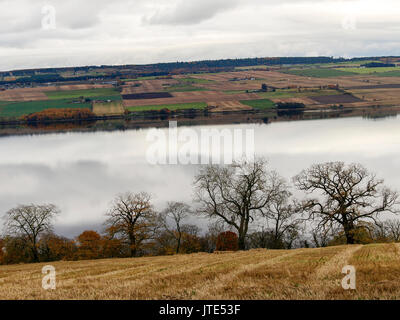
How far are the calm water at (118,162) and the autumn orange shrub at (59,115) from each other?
25.2 metres

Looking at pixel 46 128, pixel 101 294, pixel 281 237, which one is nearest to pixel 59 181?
pixel 281 237

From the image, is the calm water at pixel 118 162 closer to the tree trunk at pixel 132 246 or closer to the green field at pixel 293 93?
the tree trunk at pixel 132 246

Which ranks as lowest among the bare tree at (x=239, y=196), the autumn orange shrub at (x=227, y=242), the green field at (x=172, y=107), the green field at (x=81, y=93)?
the autumn orange shrub at (x=227, y=242)

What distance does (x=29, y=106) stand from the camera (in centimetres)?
11900

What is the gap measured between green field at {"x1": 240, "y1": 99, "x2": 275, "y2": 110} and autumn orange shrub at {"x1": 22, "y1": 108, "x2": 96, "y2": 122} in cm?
4219

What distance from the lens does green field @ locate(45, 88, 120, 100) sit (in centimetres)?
13438

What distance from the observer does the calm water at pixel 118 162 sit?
40.9 metres

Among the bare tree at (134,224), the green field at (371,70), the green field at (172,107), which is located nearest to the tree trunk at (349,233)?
the bare tree at (134,224)

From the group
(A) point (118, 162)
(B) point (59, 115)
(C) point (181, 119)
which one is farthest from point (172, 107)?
(A) point (118, 162)

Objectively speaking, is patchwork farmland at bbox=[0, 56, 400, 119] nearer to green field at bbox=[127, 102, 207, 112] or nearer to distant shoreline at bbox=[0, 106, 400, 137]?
green field at bbox=[127, 102, 207, 112]

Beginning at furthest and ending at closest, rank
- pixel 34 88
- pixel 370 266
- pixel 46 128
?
pixel 34 88 → pixel 46 128 → pixel 370 266
